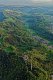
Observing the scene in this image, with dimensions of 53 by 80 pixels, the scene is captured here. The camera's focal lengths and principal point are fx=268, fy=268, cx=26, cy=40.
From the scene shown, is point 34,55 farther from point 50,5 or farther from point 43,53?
point 50,5

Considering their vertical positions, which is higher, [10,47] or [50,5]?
[10,47]

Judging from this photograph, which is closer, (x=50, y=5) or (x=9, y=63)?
(x=9, y=63)

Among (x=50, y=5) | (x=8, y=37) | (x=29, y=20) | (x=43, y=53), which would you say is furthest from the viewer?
(x=50, y=5)

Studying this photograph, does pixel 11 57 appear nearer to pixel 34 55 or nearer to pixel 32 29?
pixel 34 55

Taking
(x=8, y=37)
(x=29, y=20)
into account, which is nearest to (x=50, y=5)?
(x=29, y=20)

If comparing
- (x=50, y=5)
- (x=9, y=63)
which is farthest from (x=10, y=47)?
(x=50, y=5)

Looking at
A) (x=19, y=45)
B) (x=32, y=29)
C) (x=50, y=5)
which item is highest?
(x=19, y=45)

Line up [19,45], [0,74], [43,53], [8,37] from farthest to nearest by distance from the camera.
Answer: [8,37] < [19,45] < [43,53] < [0,74]

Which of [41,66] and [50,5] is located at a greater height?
[41,66]

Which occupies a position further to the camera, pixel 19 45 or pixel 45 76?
pixel 19 45
